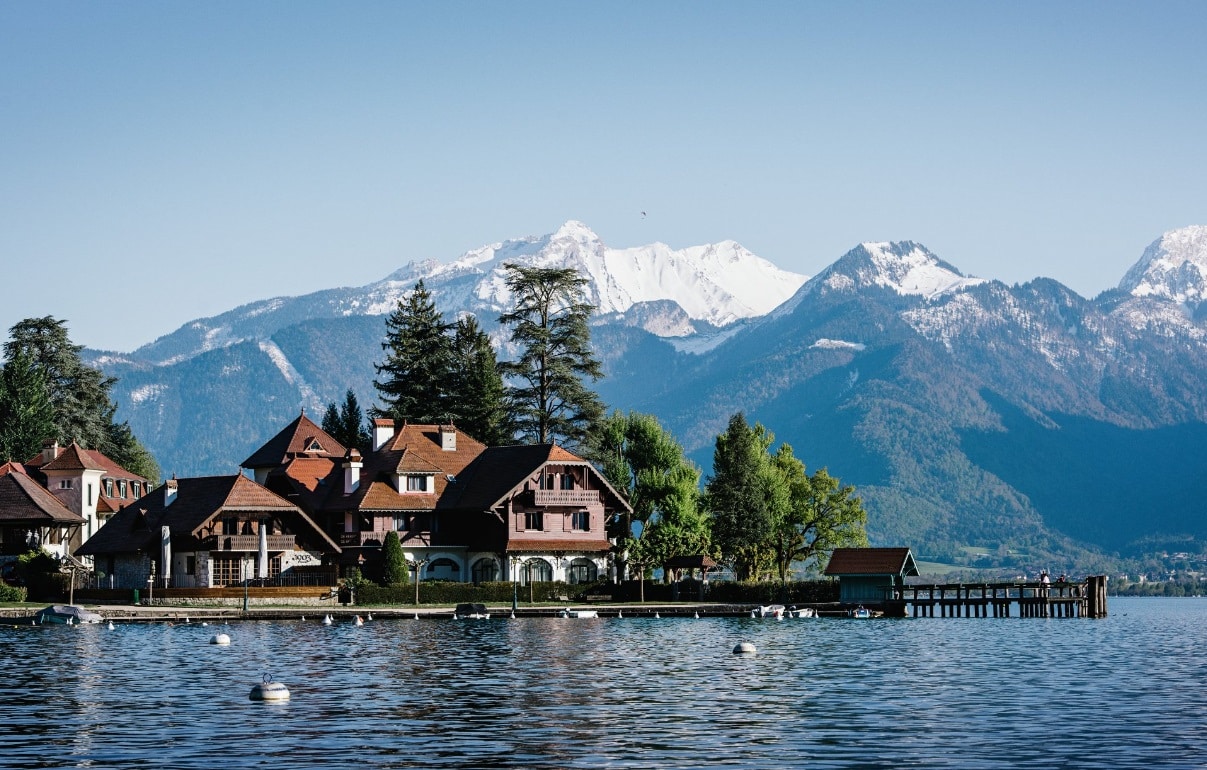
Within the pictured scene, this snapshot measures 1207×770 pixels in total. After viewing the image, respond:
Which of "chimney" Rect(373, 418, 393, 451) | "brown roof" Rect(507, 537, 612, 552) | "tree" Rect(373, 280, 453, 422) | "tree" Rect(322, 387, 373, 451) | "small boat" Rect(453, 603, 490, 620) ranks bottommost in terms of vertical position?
"small boat" Rect(453, 603, 490, 620)

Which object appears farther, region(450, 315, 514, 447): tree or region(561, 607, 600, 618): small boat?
region(450, 315, 514, 447): tree

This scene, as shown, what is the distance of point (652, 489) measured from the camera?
441 ft

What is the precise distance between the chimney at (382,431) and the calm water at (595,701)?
1908 inches

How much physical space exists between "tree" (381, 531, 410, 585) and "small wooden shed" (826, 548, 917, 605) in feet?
103

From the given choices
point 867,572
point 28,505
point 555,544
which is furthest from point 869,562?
point 28,505

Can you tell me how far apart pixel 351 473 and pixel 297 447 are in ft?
39.1

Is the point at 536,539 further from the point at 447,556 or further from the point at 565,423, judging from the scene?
the point at 565,423

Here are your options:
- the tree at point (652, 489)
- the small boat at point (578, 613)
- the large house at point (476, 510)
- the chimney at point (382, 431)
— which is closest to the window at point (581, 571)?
the large house at point (476, 510)

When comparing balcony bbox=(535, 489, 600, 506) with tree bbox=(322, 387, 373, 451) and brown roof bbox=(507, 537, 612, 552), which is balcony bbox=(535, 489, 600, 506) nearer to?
brown roof bbox=(507, 537, 612, 552)

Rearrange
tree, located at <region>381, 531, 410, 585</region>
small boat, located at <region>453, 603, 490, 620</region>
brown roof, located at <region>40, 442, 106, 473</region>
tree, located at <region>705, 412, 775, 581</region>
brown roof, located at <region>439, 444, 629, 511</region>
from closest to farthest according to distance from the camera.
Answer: small boat, located at <region>453, 603, 490, 620</region> < tree, located at <region>381, 531, 410, 585</region> < brown roof, located at <region>439, 444, 629, 511</region> < tree, located at <region>705, 412, 775, 581</region> < brown roof, located at <region>40, 442, 106, 473</region>

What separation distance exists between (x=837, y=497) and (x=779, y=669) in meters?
76.4

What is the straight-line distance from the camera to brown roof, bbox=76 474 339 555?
386 ft

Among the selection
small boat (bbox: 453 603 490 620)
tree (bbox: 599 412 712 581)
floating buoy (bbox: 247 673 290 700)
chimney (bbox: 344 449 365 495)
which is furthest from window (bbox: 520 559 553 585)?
floating buoy (bbox: 247 673 290 700)

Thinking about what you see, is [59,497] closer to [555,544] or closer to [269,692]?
[555,544]
